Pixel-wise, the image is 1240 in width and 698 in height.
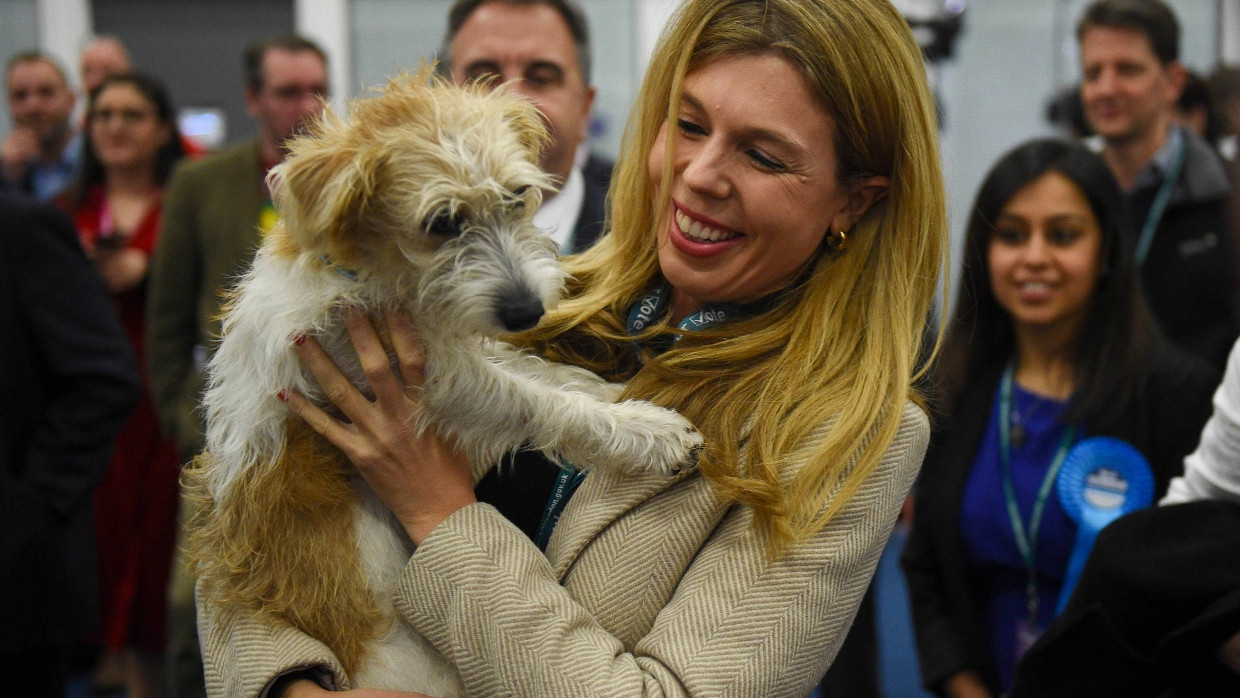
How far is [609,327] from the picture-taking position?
6.09ft

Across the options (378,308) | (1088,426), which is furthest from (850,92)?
(1088,426)

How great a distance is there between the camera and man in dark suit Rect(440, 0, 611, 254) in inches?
117

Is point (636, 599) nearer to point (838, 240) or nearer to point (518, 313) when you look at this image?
point (518, 313)

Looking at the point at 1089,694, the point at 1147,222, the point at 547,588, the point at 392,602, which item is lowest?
the point at 1089,694

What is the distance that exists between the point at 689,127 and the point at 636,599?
2.48 feet

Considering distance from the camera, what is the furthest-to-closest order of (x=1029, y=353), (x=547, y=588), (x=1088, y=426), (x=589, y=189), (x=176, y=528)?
(x=176, y=528), (x=589, y=189), (x=1029, y=353), (x=1088, y=426), (x=547, y=588)

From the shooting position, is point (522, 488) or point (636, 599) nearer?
point (636, 599)

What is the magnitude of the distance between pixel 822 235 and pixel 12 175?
5.46 metres

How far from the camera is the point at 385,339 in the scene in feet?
5.69

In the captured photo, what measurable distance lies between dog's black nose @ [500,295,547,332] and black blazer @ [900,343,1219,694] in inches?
53.8

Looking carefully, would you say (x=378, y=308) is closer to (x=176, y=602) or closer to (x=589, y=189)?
(x=589, y=189)

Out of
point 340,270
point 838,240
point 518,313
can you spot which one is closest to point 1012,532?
point 838,240

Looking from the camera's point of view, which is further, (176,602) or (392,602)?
(176,602)

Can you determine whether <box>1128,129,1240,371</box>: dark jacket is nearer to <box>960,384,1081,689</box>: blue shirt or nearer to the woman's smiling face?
<box>960,384,1081,689</box>: blue shirt
